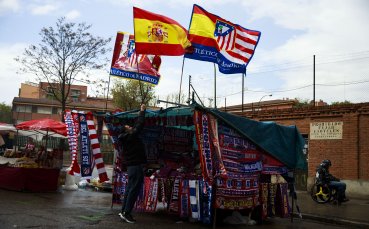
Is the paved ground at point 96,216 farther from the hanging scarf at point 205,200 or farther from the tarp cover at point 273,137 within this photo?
the tarp cover at point 273,137

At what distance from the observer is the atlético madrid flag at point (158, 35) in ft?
30.1

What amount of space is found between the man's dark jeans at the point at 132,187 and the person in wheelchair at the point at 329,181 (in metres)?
8.16

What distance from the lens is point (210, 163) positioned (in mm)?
8016

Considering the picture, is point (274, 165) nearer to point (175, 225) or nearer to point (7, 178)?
point (175, 225)

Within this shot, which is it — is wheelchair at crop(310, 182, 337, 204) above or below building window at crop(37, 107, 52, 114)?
below

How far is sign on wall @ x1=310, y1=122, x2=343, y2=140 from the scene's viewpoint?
16891 mm

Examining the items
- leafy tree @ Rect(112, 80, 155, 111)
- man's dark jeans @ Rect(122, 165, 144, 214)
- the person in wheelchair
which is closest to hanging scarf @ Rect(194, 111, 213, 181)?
man's dark jeans @ Rect(122, 165, 144, 214)

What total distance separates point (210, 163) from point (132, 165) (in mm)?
1625

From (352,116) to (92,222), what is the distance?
1238 cm

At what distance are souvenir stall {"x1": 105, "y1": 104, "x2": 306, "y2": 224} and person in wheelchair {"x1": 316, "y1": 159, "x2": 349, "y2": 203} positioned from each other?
463cm

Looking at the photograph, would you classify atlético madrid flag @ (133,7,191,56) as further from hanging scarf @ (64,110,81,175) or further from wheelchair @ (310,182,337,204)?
wheelchair @ (310,182,337,204)

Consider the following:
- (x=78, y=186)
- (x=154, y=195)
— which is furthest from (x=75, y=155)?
(x=78, y=186)

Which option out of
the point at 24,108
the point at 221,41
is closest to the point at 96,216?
the point at 221,41

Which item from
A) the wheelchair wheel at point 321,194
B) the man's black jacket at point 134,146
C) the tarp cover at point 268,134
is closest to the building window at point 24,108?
the wheelchair wheel at point 321,194
